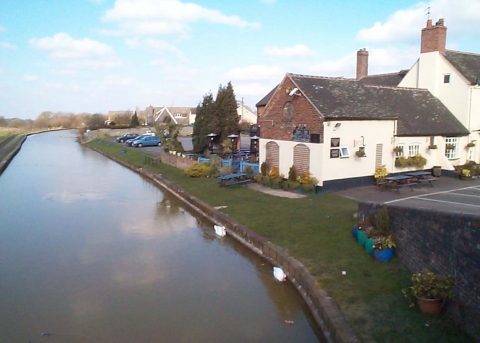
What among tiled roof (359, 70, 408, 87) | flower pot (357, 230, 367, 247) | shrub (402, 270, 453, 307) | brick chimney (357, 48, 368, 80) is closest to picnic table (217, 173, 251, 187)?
flower pot (357, 230, 367, 247)

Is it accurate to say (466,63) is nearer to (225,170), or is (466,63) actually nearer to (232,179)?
(232,179)

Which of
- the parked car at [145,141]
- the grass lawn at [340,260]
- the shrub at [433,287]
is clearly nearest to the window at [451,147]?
the grass lawn at [340,260]

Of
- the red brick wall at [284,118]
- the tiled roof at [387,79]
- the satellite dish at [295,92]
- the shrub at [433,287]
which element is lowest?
the shrub at [433,287]

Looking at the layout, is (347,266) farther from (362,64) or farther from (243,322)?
(362,64)

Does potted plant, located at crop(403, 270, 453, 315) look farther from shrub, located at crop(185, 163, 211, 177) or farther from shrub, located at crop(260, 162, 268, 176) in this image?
shrub, located at crop(185, 163, 211, 177)

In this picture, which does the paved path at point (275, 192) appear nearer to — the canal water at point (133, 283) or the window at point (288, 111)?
the window at point (288, 111)

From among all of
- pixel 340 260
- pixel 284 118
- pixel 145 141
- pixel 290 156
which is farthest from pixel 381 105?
pixel 145 141
